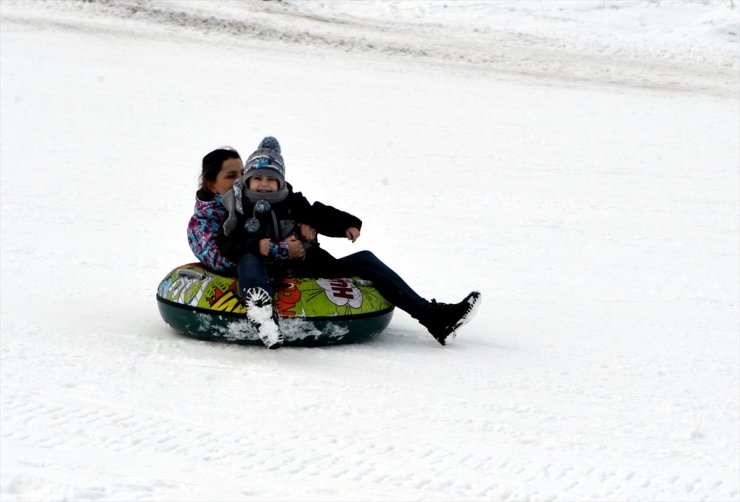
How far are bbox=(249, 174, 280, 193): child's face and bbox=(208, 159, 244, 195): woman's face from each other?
283 mm

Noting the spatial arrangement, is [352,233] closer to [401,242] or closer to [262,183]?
[262,183]

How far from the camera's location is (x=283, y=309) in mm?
5406

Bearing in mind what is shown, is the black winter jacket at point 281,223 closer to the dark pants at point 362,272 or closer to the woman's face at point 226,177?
the dark pants at point 362,272

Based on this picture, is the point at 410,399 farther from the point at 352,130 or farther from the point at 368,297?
the point at 352,130

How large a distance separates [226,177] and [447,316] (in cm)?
140

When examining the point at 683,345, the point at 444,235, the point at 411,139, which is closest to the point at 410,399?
the point at 683,345

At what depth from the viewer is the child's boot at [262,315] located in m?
5.16

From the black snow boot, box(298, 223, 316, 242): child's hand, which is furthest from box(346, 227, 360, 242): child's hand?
the black snow boot

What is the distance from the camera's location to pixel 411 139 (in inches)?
480

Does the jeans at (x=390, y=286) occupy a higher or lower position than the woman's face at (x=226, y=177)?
lower

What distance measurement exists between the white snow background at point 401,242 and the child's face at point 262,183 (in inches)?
32.7

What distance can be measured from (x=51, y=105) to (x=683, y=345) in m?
8.77

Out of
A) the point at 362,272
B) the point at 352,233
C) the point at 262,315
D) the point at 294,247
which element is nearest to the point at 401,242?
the point at 362,272

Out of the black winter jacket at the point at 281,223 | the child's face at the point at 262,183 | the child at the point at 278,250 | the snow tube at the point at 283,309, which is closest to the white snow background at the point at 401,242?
the snow tube at the point at 283,309
